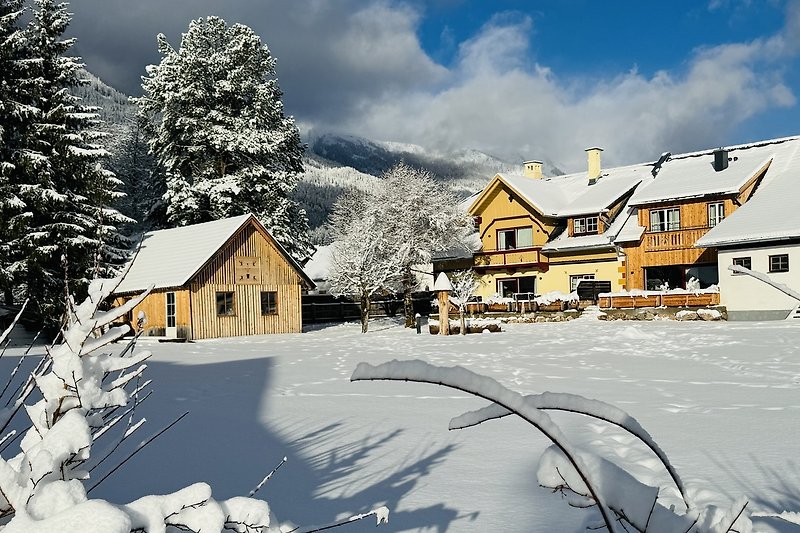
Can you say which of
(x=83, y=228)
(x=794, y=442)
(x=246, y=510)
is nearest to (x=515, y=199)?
(x=83, y=228)

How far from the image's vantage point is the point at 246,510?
1.48 meters

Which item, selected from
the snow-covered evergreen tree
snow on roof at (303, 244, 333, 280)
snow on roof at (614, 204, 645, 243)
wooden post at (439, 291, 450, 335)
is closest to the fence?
snow on roof at (303, 244, 333, 280)

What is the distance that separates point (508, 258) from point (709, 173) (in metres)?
11.0

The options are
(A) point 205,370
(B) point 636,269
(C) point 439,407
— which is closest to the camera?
(C) point 439,407

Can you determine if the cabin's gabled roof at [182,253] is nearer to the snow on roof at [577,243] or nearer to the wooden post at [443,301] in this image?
the wooden post at [443,301]

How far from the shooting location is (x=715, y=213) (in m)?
30.0

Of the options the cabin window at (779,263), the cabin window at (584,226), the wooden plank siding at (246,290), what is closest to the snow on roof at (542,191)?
the cabin window at (584,226)

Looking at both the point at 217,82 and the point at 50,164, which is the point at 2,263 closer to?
the point at 50,164

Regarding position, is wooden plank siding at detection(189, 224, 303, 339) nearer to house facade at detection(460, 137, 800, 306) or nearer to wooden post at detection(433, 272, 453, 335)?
wooden post at detection(433, 272, 453, 335)

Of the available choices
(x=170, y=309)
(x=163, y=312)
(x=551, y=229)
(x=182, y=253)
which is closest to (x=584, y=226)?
(x=551, y=229)

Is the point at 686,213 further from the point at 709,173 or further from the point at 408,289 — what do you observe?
the point at 408,289

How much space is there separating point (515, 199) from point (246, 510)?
36120 millimetres

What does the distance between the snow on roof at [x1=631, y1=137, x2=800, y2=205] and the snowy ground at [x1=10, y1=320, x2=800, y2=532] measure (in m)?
14.5

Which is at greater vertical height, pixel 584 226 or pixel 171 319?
pixel 584 226
